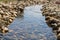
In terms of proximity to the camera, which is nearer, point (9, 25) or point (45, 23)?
point (9, 25)

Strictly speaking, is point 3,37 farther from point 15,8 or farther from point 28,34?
point 15,8

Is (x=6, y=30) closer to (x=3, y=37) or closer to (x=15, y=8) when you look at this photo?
(x=3, y=37)

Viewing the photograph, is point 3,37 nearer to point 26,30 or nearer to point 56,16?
point 26,30

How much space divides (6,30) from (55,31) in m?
3.33

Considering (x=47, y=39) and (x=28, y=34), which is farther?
(x=28, y=34)

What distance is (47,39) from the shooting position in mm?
11383

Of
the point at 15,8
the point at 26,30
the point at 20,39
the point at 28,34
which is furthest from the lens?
the point at 15,8

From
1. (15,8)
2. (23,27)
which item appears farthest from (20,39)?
(15,8)

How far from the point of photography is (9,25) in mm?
14219

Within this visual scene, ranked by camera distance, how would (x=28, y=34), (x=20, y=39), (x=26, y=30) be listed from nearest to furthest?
(x=20, y=39)
(x=28, y=34)
(x=26, y=30)

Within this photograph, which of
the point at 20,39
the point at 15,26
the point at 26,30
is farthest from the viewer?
the point at 15,26

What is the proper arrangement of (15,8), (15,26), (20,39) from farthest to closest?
1. (15,8)
2. (15,26)
3. (20,39)

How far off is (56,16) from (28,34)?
4895mm

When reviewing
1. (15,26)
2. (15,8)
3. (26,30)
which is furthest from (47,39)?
(15,8)
